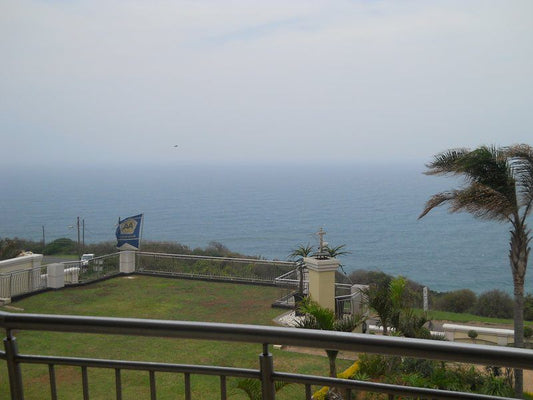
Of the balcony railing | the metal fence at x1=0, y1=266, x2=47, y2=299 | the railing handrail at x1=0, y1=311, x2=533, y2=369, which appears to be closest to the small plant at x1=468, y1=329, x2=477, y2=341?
the balcony railing

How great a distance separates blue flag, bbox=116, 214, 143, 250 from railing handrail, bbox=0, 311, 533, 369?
16.7m

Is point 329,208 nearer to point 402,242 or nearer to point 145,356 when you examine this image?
point 402,242

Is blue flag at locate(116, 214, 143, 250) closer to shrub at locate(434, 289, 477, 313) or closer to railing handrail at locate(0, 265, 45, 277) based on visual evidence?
railing handrail at locate(0, 265, 45, 277)

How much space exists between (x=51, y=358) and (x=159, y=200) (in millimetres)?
158904

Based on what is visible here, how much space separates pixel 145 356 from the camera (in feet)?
32.7

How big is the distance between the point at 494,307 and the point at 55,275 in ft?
53.4

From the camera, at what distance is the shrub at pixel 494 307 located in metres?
22.1

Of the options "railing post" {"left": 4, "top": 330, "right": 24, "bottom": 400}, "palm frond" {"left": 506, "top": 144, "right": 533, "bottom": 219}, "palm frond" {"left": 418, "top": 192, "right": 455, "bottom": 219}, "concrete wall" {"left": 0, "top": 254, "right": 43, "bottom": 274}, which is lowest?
"concrete wall" {"left": 0, "top": 254, "right": 43, "bottom": 274}

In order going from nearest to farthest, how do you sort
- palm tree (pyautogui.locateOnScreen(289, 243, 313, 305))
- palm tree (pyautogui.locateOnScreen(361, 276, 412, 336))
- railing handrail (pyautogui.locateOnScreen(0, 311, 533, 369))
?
railing handrail (pyautogui.locateOnScreen(0, 311, 533, 369)), palm tree (pyautogui.locateOnScreen(361, 276, 412, 336)), palm tree (pyautogui.locateOnScreen(289, 243, 313, 305))

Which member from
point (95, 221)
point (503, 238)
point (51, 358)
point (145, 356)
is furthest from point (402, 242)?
point (51, 358)

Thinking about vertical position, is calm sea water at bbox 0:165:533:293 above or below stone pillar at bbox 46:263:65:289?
below

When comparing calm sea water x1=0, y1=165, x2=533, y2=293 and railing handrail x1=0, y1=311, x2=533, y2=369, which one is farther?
calm sea water x1=0, y1=165, x2=533, y2=293

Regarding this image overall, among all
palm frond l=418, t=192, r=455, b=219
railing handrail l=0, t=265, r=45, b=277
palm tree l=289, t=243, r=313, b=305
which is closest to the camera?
palm frond l=418, t=192, r=455, b=219

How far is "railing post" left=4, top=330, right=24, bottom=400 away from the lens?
2715mm
